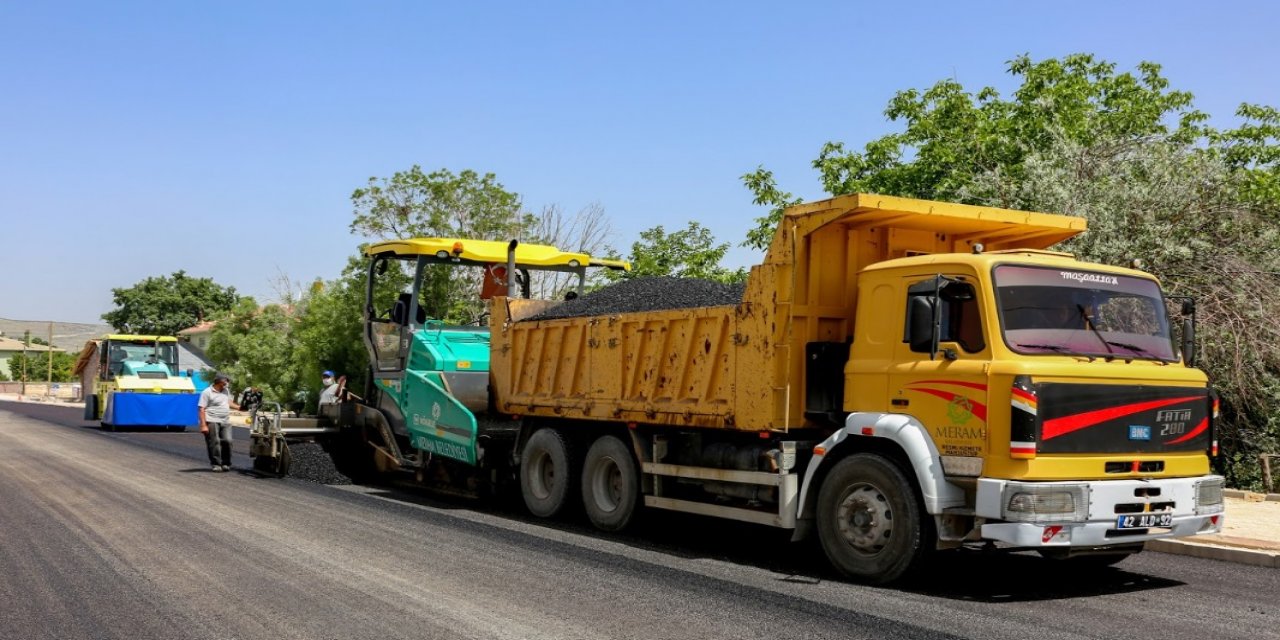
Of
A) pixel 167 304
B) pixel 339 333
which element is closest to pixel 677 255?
pixel 339 333

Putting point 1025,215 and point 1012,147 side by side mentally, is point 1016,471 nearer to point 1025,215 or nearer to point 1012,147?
point 1025,215

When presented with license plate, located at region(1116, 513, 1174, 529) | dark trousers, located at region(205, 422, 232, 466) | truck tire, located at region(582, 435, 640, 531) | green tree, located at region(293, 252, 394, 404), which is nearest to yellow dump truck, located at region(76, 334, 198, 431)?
green tree, located at region(293, 252, 394, 404)

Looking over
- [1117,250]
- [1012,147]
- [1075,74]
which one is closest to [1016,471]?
[1117,250]

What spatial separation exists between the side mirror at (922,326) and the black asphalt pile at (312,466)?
9.45 metres

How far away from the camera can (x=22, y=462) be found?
18.3 meters

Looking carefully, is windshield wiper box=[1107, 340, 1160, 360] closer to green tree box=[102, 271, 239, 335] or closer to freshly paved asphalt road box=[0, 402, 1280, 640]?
freshly paved asphalt road box=[0, 402, 1280, 640]

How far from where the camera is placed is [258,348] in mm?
45438

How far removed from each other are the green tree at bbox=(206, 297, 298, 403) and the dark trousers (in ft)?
79.8

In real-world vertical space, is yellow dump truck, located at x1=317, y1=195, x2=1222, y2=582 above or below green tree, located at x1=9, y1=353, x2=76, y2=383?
above

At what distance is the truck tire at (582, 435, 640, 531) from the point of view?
429 inches

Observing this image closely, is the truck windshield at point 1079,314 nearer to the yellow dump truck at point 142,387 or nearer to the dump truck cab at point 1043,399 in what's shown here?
the dump truck cab at point 1043,399

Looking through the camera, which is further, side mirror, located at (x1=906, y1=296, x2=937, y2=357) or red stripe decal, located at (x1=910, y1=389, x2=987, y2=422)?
side mirror, located at (x1=906, y1=296, x2=937, y2=357)

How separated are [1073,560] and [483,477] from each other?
6.72m

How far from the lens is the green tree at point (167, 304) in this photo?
308ft
